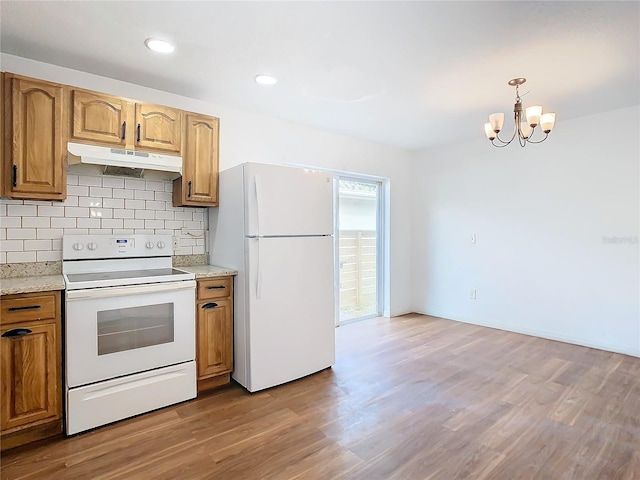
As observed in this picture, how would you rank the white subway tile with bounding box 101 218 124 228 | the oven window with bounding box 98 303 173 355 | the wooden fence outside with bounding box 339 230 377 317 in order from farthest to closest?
the wooden fence outside with bounding box 339 230 377 317
the white subway tile with bounding box 101 218 124 228
the oven window with bounding box 98 303 173 355

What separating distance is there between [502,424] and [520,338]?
211 cm

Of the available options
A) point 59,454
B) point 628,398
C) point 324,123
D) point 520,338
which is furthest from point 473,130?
point 59,454

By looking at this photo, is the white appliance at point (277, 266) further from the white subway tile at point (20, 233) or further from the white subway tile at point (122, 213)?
the white subway tile at point (20, 233)

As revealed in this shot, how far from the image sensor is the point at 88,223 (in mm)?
2725

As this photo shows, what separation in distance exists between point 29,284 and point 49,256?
533 millimetres

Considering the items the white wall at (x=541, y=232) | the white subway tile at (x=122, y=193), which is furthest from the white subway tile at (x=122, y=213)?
A: the white wall at (x=541, y=232)

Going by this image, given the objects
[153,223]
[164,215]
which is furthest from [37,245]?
[164,215]

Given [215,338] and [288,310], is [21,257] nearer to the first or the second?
[215,338]

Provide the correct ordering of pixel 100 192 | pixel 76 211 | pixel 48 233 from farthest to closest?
pixel 100 192 → pixel 76 211 → pixel 48 233

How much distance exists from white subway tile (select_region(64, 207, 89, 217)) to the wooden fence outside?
2.83m

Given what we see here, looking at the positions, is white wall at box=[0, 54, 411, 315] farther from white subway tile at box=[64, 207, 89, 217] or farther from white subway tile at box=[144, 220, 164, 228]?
white subway tile at box=[64, 207, 89, 217]

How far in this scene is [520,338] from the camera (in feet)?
13.4

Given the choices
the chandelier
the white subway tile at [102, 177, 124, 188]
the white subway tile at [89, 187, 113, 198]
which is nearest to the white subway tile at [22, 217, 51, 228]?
the white subway tile at [89, 187, 113, 198]

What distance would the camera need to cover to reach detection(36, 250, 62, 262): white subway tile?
2.54 metres
